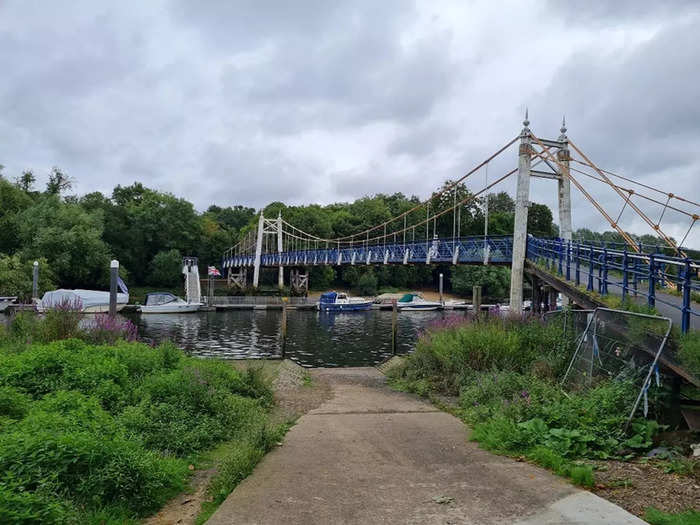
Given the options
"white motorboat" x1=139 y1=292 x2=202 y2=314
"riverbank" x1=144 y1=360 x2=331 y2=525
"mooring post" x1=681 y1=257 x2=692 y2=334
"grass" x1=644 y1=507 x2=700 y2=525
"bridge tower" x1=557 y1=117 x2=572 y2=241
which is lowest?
"white motorboat" x1=139 y1=292 x2=202 y2=314

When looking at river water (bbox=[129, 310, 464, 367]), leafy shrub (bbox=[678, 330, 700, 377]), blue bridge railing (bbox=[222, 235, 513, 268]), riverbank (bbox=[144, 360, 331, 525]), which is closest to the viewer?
riverbank (bbox=[144, 360, 331, 525])

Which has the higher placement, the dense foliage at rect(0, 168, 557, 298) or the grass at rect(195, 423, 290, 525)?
the dense foliage at rect(0, 168, 557, 298)

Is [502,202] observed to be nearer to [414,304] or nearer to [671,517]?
[414,304]

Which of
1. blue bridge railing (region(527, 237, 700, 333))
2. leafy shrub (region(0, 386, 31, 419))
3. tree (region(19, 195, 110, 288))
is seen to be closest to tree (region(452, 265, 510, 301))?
tree (region(19, 195, 110, 288))

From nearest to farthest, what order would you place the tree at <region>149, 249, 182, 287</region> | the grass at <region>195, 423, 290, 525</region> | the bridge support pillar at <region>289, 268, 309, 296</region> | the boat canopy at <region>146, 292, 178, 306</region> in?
the grass at <region>195, 423, 290, 525</region>, the boat canopy at <region>146, 292, 178, 306</region>, the tree at <region>149, 249, 182, 287</region>, the bridge support pillar at <region>289, 268, 309, 296</region>

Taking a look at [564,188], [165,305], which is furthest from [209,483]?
[165,305]

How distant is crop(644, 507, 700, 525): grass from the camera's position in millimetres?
→ 4059

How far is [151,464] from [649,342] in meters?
6.37

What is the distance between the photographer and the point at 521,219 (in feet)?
62.2

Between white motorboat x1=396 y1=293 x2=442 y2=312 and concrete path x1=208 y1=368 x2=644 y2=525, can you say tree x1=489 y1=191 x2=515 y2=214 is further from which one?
concrete path x1=208 y1=368 x2=644 y2=525

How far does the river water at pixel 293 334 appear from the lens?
79.8 ft

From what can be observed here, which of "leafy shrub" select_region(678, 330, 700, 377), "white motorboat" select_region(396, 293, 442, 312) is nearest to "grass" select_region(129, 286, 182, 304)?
"white motorboat" select_region(396, 293, 442, 312)

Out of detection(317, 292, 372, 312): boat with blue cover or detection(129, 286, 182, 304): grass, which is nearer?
detection(317, 292, 372, 312): boat with blue cover

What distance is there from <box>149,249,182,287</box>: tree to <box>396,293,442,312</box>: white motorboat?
26011mm
